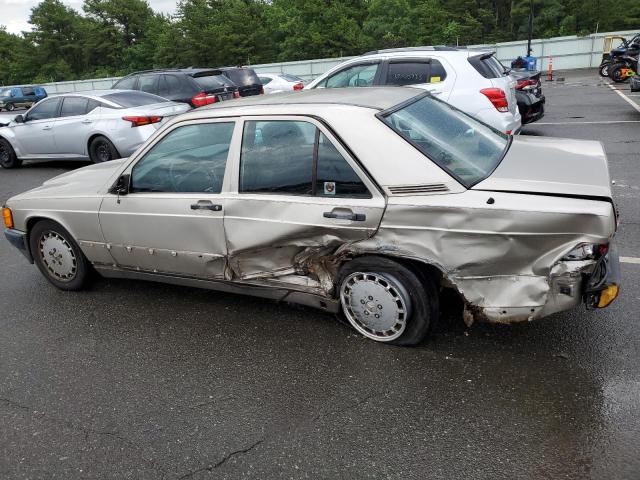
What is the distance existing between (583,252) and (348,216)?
133 centimetres

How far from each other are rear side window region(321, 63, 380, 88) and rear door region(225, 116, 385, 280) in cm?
528

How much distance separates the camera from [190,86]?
12148 mm

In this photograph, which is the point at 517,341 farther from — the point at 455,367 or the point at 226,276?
the point at 226,276

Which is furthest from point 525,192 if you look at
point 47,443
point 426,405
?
point 47,443

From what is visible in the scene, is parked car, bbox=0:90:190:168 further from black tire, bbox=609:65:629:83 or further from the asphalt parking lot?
black tire, bbox=609:65:629:83

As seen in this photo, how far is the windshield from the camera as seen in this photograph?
10.9 ft

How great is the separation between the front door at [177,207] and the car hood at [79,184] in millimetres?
301

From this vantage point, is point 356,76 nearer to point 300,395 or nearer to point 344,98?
point 344,98

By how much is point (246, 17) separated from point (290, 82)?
37.6 meters

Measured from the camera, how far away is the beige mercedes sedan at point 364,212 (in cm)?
301

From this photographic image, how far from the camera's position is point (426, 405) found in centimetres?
304

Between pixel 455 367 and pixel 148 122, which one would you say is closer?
pixel 455 367

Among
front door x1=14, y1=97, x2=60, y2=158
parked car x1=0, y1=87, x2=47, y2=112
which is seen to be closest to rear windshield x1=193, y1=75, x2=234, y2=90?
front door x1=14, y1=97, x2=60, y2=158

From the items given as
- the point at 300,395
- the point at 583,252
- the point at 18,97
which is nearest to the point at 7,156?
the point at 300,395
